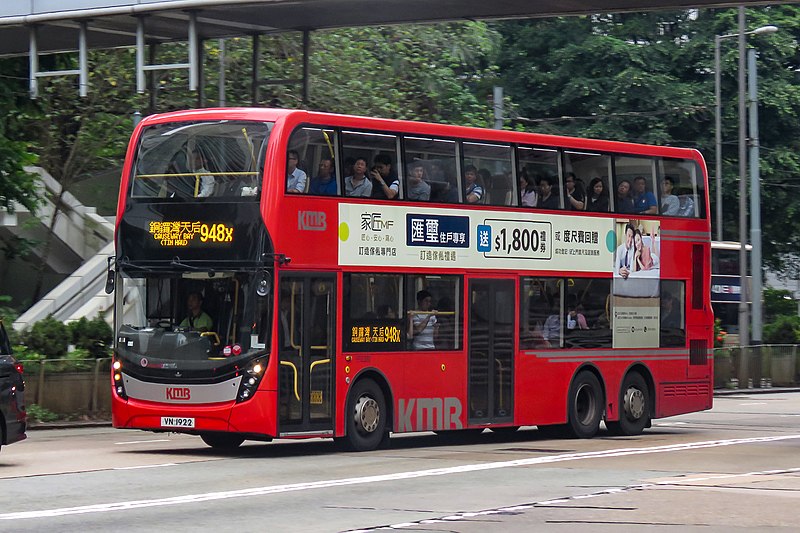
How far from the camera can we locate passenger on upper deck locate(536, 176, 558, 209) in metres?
21.9

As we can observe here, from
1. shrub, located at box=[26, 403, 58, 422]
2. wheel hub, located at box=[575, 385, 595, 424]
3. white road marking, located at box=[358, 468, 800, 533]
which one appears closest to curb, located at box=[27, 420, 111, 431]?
shrub, located at box=[26, 403, 58, 422]

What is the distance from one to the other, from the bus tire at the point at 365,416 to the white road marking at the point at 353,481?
83.3 inches

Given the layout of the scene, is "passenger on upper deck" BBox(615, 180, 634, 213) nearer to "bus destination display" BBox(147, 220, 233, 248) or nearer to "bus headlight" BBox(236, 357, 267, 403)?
"bus destination display" BBox(147, 220, 233, 248)

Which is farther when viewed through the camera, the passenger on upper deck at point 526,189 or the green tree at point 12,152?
the green tree at point 12,152

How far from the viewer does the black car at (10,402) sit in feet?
55.0

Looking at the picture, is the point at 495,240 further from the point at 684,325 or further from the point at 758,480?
the point at 758,480

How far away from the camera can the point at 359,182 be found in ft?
63.2

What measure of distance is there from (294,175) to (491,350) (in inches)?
172

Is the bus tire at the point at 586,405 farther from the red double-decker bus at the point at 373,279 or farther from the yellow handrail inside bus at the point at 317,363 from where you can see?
the yellow handrail inside bus at the point at 317,363

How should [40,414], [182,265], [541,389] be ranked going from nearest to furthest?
[182,265] → [541,389] → [40,414]

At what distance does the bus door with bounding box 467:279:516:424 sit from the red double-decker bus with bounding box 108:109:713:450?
1.1 inches

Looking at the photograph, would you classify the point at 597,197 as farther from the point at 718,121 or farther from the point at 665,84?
the point at 665,84

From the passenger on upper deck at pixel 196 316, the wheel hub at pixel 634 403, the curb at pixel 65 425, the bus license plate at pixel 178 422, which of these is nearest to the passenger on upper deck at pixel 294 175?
the passenger on upper deck at pixel 196 316

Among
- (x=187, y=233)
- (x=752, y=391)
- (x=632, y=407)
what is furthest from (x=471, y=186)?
(x=752, y=391)
